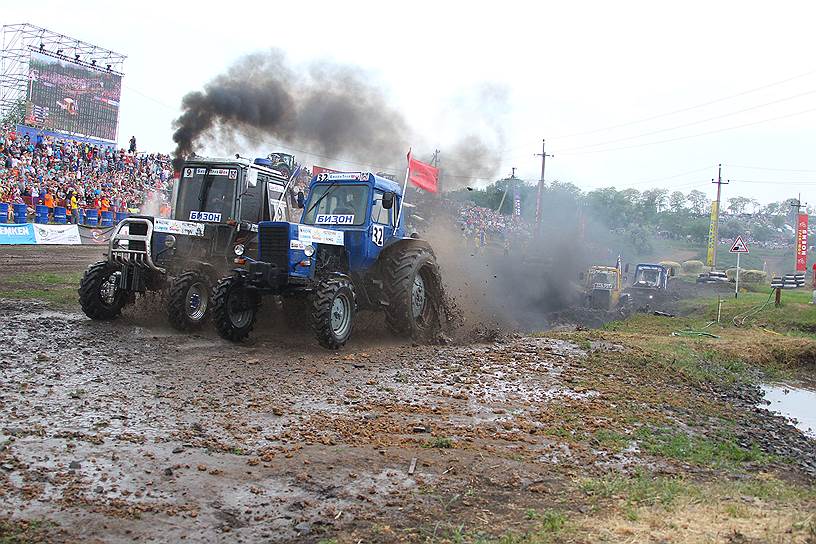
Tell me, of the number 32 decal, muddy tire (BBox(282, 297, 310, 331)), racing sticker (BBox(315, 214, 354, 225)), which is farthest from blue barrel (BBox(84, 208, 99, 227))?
the number 32 decal

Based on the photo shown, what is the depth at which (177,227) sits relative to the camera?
41.3 ft

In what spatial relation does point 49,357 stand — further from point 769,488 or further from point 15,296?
point 769,488

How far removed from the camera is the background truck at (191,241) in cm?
1199

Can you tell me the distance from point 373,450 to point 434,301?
7281mm

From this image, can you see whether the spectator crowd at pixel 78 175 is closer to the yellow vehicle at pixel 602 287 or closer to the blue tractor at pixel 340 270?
the blue tractor at pixel 340 270

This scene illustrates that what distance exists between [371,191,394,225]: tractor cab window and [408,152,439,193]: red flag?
3366 millimetres

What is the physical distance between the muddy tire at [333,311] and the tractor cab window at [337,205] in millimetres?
1486

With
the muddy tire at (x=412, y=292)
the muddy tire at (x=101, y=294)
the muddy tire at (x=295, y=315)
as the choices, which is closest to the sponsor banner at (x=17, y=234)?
the muddy tire at (x=101, y=294)

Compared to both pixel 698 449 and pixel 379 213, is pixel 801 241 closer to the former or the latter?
pixel 379 213

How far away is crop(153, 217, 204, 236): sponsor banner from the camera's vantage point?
1217cm

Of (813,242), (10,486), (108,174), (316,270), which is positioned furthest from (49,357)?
(813,242)

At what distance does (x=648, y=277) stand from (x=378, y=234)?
23438 millimetres

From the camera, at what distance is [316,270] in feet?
38.3

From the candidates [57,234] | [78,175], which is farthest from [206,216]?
[78,175]
